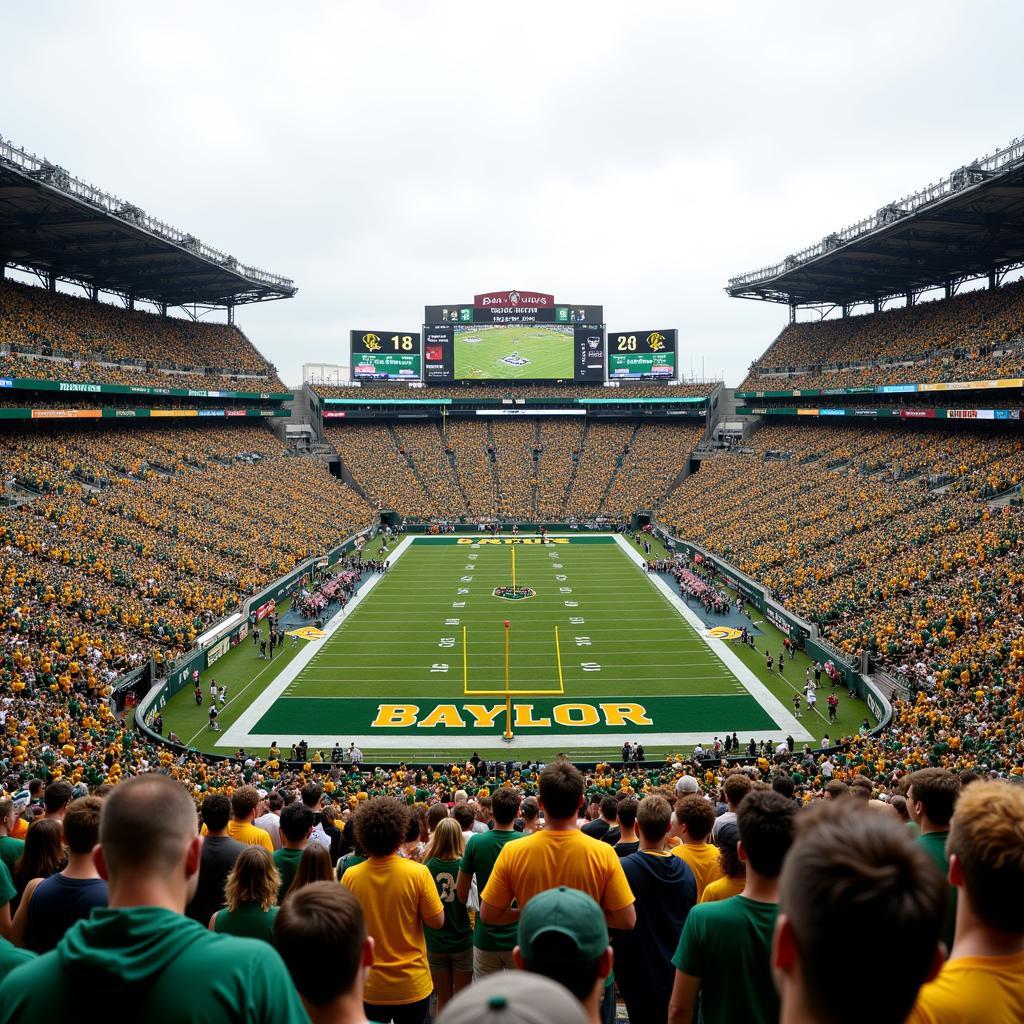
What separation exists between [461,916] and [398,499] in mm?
56847

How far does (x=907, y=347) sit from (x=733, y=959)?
179ft

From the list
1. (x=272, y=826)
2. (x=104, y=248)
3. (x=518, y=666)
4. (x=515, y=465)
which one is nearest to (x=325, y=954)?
(x=272, y=826)

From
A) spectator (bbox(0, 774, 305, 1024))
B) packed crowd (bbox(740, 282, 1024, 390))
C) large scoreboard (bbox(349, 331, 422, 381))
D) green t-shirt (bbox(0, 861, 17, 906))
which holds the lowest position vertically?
green t-shirt (bbox(0, 861, 17, 906))

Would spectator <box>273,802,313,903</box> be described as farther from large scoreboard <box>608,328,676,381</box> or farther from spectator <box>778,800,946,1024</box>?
large scoreboard <box>608,328,676,381</box>

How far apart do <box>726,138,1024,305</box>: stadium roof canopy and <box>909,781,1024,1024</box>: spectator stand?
37.3m

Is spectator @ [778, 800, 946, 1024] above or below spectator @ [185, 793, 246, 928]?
above

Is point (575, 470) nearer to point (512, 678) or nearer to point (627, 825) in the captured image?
point (512, 678)

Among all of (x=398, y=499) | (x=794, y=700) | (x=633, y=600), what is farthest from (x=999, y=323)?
(x=398, y=499)

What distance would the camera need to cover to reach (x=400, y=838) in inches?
169

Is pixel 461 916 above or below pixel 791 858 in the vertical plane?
below

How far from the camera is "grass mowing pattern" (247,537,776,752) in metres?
22.1

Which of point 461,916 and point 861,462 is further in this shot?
point 861,462

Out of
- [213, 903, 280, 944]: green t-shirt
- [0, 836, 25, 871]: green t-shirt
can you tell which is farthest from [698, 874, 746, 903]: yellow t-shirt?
[0, 836, 25, 871]: green t-shirt

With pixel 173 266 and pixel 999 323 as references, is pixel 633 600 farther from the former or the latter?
pixel 173 266
